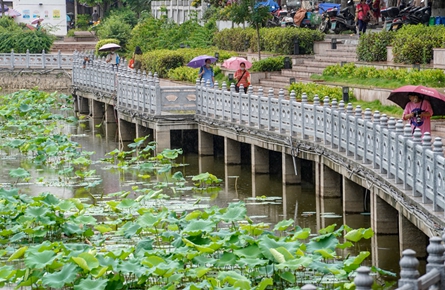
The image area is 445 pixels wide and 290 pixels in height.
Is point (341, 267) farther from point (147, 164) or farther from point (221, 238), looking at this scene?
point (147, 164)

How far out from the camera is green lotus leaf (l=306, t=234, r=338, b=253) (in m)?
14.9

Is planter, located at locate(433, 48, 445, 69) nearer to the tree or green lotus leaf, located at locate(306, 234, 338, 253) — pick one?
the tree

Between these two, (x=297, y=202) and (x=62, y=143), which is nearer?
(x=297, y=202)

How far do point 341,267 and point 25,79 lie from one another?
130 ft

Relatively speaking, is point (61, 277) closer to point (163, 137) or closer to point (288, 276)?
point (288, 276)

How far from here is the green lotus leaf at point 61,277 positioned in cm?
1376

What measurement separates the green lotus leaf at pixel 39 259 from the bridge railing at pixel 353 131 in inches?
218

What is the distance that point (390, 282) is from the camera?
1582 centimetres

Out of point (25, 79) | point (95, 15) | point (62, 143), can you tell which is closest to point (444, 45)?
point (62, 143)

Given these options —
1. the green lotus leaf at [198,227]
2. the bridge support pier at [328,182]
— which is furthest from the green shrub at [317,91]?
the green lotus leaf at [198,227]

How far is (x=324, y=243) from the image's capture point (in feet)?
49.5

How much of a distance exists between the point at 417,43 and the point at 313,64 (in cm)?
622

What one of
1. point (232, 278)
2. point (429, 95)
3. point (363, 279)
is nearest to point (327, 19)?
point (429, 95)

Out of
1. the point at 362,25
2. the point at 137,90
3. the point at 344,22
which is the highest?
the point at 344,22
